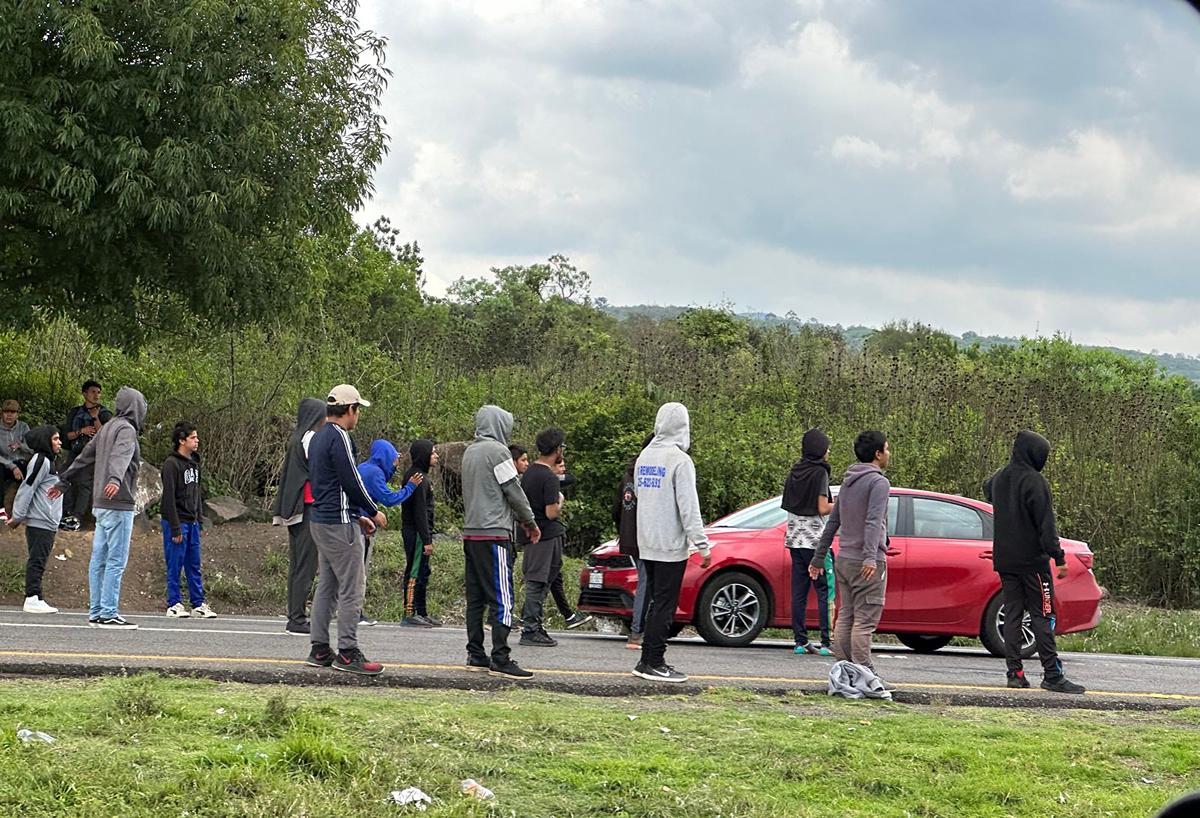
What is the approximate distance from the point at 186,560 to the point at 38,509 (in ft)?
5.37

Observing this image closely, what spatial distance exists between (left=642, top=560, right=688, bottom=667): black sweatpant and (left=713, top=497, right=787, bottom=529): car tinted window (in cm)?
384

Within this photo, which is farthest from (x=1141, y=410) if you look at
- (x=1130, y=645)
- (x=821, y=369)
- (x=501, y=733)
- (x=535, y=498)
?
(x=501, y=733)

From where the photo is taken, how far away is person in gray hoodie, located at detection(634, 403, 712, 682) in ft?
35.6

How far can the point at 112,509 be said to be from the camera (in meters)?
13.8

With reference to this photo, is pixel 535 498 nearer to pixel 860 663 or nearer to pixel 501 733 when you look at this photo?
pixel 860 663

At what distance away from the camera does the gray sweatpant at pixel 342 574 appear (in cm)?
1039

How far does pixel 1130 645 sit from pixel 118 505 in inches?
471

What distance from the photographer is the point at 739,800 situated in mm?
6789

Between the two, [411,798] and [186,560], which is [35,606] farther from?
[411,798]

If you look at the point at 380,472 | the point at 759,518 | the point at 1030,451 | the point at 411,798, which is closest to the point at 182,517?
the point at 380,472

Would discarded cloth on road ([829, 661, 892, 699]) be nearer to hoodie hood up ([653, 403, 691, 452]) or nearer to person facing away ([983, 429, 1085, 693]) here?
person facing away ([983, 429, 1085, 693])

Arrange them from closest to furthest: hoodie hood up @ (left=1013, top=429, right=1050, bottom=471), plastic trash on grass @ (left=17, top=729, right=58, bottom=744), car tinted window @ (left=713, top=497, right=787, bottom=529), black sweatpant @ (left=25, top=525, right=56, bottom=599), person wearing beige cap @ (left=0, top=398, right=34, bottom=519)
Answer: plastic trash on grass @ (left=17, top=729, right=58, bottom=744), hoodie hood up @ (left=1013, top=429, right=1050, bottom=471), car tinted window @ (left=713, top=497, right=787, bottom=529), black sweatpant @ (left=25, top=525, right=56, bottom=599), person wearing beige cap @ (left=0, top=398, right=34, bottom=519)

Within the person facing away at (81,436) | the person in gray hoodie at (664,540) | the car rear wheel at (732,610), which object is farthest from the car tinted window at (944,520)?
the person facing away at (81,436)

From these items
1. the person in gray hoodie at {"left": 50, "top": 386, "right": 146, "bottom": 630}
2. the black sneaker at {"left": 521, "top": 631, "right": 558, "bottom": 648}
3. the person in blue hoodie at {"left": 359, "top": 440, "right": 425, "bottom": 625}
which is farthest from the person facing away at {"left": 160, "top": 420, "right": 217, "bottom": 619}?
the black sneaker at {"left": 521, "top": 631, "right": 558, "bottom": 648}
